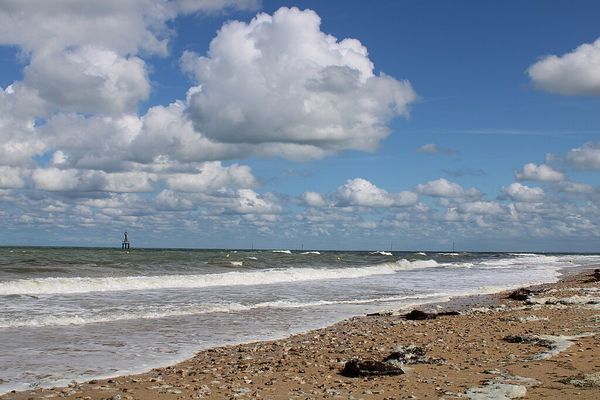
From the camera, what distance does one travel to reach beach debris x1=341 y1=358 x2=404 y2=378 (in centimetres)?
927

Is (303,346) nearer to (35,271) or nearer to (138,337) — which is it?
(138,337)

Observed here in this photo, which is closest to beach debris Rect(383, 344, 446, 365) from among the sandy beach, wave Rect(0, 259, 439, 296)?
the sandy beach

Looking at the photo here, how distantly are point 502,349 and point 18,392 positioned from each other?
8.50 metres

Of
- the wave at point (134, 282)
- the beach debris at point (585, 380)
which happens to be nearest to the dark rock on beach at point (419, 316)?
the beach debris at point (585, 380)

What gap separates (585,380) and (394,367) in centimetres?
274

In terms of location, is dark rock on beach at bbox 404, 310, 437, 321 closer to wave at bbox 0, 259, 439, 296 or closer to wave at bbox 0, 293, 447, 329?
wave at bbox 0, 293, 447, 329

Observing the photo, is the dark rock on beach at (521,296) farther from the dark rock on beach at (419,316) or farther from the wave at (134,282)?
the wave at (134,282)

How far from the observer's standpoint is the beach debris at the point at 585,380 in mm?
8086

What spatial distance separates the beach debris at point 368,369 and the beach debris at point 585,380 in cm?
243

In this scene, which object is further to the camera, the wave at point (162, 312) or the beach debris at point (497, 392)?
the wave at point (162, 312)

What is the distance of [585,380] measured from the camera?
8289 mm

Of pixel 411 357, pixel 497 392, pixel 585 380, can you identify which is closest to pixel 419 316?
pixel 411 357

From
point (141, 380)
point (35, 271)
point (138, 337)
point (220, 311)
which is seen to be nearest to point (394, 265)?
point (35, 271)

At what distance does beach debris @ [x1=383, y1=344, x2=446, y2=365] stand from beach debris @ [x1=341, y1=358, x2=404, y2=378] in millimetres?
724
